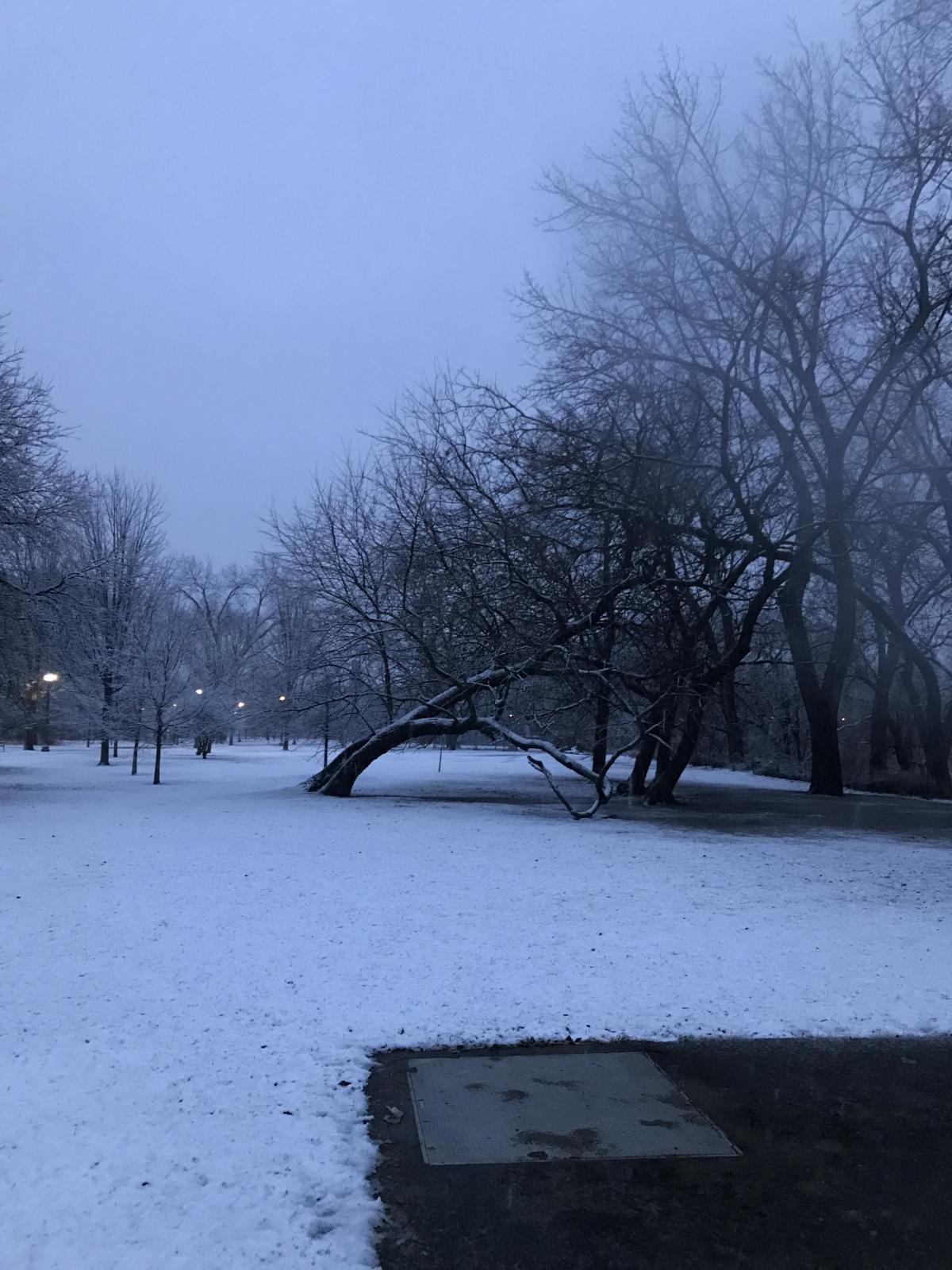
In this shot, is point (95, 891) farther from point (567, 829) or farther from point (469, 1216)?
point (567, 829)

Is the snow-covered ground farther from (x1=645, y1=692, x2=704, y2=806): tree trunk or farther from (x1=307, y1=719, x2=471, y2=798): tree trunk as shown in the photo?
(x1=645, y1=692, x2=704, y2=806): tree trunk

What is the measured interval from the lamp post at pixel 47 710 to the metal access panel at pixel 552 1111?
2628 centimetres

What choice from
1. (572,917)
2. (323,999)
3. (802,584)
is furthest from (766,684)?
(323,999)

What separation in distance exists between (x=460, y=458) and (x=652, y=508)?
3.81 metres

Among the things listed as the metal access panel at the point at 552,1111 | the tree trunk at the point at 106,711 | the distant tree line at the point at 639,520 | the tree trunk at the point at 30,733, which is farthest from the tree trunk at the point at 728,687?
the tree trunk at the point at 30,733

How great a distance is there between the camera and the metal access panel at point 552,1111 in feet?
12.4

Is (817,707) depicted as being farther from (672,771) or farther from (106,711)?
(106,711)

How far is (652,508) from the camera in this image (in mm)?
17125

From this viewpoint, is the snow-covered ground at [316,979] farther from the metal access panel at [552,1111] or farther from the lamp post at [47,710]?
the lamp post at [47,710]

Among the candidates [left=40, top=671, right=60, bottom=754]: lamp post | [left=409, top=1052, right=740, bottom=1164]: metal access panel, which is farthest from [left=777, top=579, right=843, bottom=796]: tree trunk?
[left=40, top=671, right=60, bottom=754]: lamp post

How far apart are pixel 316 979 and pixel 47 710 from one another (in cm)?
4229

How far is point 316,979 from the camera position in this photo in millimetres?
6012

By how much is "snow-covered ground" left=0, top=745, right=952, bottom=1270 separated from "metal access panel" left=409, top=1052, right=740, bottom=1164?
0.34m

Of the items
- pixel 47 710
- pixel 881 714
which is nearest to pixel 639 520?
pixel 881 714
